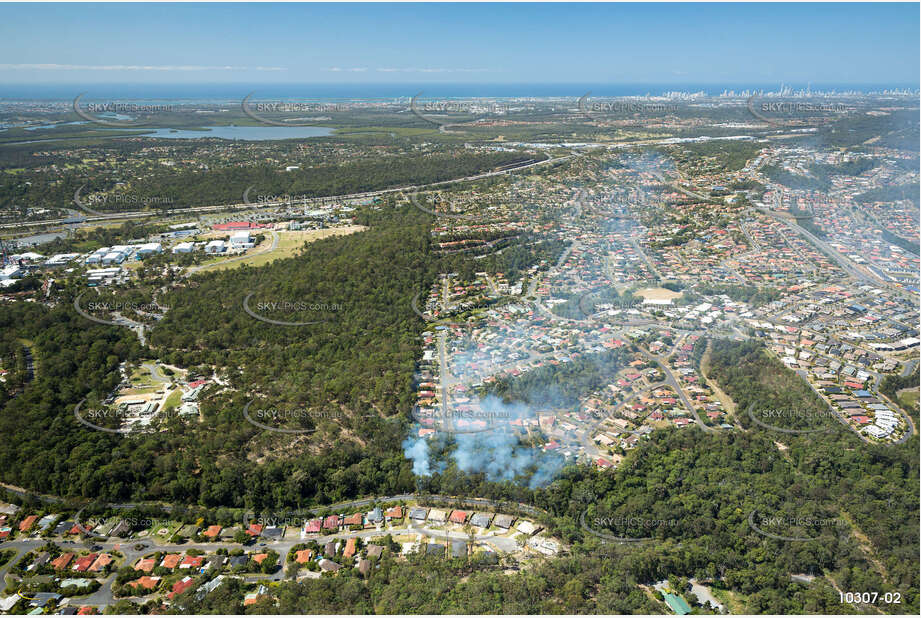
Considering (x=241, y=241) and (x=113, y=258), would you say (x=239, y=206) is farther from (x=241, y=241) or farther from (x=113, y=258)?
(x=113, y=258)

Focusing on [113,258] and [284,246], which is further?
[284,246]

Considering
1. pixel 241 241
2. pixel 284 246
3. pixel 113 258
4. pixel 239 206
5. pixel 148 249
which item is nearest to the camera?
pixel 113 258

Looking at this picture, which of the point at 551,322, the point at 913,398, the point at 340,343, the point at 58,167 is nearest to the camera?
the point at 913,398

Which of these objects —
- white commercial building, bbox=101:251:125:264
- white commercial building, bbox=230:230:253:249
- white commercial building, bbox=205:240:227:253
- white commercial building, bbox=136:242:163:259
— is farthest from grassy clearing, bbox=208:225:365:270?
white commercial building, bbox=101:251:125:264

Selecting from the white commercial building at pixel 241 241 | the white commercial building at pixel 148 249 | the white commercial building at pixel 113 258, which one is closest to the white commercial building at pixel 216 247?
the white commercial building at pixel 241 241

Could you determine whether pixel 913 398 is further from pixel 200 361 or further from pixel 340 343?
pixel 200 361

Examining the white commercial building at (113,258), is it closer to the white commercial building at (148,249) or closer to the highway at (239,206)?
the white commercial building at (148,249)

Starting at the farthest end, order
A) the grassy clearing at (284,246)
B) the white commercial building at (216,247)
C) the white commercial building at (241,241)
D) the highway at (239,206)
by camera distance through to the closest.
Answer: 1. the highway at (239,206)
2. the white commercial building at (241,241)
3. the white commercial building at (216,247)
4. the grassy clearing at (284,246)

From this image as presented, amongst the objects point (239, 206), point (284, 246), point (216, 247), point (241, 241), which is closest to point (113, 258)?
point (216, 247)

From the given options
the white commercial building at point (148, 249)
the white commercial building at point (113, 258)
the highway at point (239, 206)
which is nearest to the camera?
the white commercial building at point (113, 258)

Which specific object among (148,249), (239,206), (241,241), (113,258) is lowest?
(113,258)

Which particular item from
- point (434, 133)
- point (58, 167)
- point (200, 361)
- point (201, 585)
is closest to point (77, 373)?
point (200, 361)
